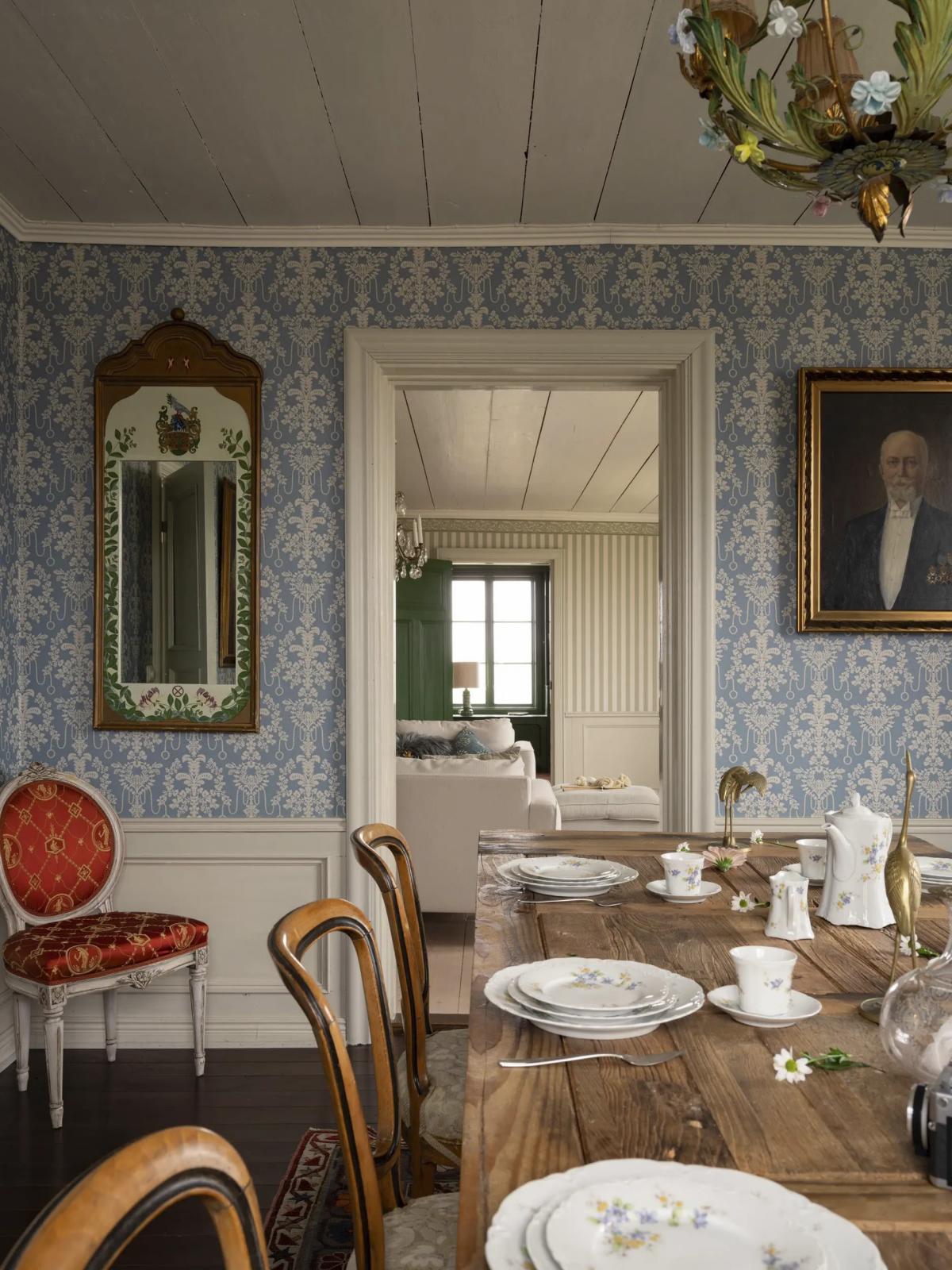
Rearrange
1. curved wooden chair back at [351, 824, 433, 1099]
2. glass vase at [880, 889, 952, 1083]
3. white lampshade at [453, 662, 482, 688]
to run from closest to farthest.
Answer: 1. glass vase at [880, 889, 952, 1083]
2. curved wooden chair back at [351, 824, 433, 1099]
3. white lampshade at [453, 662, 482, 688]

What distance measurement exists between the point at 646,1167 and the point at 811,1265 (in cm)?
19

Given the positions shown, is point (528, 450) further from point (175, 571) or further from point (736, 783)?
point (736, 783)

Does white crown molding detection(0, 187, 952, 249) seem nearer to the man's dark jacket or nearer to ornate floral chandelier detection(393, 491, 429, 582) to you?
the man's dark jacket

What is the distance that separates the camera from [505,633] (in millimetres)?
11023

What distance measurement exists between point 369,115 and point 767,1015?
2534 millimetres

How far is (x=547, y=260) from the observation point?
11.9 feet

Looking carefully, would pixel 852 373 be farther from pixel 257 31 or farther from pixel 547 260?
pixel 257 31

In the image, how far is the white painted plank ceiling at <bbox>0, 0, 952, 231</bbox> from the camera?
2.46 metres

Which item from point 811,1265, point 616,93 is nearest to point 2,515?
point 616,93

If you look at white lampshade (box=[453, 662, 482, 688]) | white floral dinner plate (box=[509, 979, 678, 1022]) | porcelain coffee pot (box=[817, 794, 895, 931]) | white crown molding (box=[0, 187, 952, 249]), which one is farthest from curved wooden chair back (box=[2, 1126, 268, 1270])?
white lampshade (box=[453, 662, 482, 688])

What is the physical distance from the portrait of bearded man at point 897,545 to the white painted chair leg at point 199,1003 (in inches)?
94.7

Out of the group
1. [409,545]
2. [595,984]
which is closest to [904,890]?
[595,984]

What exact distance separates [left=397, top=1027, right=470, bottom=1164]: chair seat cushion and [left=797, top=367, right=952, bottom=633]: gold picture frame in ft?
6.86

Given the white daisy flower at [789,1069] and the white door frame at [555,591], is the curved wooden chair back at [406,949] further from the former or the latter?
the white door frame at [555,591]
